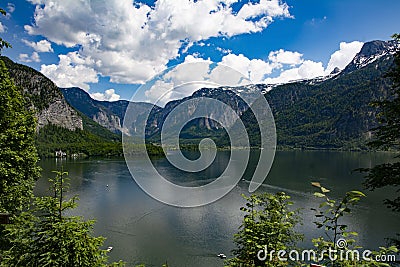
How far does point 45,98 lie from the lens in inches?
6816

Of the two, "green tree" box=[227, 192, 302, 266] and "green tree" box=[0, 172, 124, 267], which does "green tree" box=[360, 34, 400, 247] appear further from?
"green tree" box=[0, 172, 124, 267]

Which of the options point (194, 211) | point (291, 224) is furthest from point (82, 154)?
point (291, 224)

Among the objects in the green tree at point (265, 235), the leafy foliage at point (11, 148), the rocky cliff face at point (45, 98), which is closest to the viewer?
the green tree at point (265, 235)

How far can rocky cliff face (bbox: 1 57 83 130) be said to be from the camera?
163000mm

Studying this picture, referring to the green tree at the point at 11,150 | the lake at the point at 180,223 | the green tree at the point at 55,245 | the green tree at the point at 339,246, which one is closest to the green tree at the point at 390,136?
the green tree at the point at 339,246

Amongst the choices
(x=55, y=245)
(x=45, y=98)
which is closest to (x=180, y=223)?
(x=55, y=245)

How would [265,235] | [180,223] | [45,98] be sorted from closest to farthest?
1. [265,235]
2. [180,223]
3. [45,98]

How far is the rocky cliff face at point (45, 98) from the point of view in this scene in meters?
163

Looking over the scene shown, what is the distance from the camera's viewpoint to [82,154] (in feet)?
404

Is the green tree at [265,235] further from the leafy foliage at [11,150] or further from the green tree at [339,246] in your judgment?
the leafy foliage at [11,150]

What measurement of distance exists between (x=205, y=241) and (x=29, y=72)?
583 ft

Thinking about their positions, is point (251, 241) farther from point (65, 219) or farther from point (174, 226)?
point (174, 226)

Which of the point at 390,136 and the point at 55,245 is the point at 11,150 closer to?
the point at 55,245

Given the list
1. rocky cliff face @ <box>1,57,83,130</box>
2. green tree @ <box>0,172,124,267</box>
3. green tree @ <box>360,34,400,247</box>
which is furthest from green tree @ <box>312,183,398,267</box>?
rocky cliff face @ <box>1,57,83,130</box>
